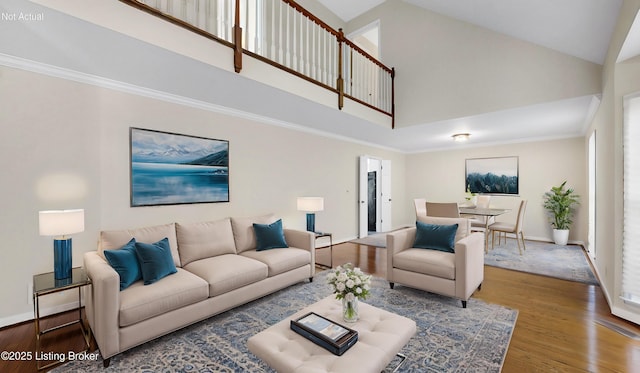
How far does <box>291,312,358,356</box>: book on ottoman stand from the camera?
1534mm

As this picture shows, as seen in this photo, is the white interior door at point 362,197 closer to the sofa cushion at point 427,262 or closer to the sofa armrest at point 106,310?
the sofa cushion at point 427,262

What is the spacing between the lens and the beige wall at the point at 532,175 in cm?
578

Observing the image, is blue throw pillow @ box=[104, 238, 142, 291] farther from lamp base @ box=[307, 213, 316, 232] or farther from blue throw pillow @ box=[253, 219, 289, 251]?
lamp base @ box=[307, 213, 316, 232]

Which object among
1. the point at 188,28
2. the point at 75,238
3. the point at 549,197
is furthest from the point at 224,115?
the point at 549,197

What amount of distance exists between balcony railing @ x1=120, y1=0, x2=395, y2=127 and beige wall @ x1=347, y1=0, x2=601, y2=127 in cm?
49

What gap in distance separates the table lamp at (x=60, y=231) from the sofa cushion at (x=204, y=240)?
37.1 inches

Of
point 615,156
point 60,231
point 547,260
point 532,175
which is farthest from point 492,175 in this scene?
point 60,231

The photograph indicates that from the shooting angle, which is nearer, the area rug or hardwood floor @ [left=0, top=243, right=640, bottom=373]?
hardwood floor @ [left=0, top=243, right=640, bottom=373]

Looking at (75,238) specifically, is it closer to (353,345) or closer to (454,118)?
(353,345)

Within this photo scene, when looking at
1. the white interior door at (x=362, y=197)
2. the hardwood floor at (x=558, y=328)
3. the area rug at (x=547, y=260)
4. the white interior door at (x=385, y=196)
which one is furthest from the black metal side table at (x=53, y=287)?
the white interior door at (x=385, y=196)

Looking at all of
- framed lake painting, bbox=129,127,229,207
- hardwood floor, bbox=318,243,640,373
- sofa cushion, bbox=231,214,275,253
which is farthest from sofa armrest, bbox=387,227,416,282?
framed lake painting, bbox=129,127,229,207

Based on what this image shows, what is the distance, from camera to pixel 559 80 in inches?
143

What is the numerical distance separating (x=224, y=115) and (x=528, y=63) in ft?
14.8

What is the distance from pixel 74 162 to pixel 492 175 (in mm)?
8133
